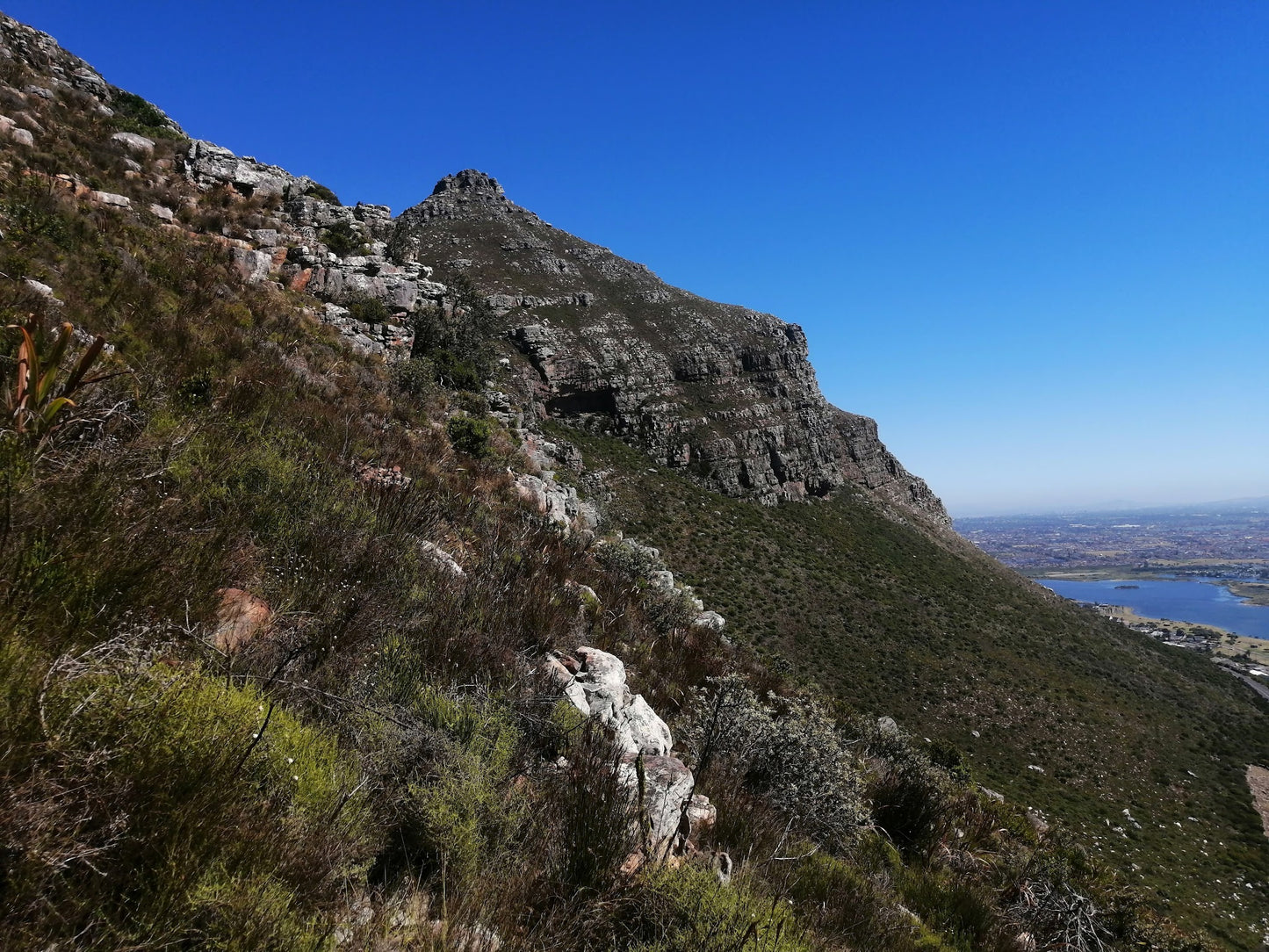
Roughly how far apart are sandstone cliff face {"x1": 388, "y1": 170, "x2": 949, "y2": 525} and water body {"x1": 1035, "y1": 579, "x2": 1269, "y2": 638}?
375ft

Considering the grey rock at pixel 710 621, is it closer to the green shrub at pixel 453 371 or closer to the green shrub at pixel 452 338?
the green shrub at pixel 453 371

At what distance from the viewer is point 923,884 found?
14.4 feet

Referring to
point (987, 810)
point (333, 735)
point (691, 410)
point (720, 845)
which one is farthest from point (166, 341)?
point (691, 410)

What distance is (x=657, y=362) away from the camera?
6359 cm

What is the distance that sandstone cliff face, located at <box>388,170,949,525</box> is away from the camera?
58375 millimetres

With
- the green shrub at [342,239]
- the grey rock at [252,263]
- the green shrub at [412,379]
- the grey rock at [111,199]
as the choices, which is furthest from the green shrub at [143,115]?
the green shrub at [412,379]

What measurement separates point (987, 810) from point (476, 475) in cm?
980

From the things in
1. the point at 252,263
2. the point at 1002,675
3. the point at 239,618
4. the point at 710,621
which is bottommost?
the point at 1002,675

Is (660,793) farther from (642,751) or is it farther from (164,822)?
(164,822)

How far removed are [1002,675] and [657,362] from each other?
1776 inches

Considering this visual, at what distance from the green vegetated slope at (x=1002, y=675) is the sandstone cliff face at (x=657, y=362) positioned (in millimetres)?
5465

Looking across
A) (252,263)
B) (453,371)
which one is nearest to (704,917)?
(252,263)

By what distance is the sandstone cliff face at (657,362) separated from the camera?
192 ft

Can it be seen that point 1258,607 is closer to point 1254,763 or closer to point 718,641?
point 1254,763
